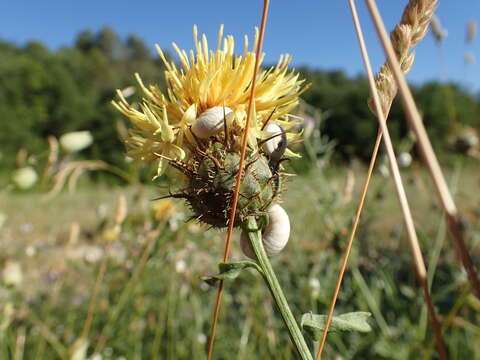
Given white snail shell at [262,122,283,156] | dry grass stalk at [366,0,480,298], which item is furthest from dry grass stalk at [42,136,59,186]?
dry grass stalk at [366,0,480,298]

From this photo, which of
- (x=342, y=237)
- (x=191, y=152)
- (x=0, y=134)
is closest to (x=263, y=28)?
(x=191, y=152)

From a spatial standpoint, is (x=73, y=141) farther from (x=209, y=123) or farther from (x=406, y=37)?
(x=406, y=37)

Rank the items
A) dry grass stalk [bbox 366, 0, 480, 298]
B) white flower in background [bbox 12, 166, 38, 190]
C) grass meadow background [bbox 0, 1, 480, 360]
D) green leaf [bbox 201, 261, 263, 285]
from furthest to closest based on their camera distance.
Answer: grass meadow background [bbox 0, 1, 480, 360] < white flower in background [bbox 12, 166, 38, 190] < green leaf [bbox 201, 261, 263, 285] < dry grass stalk [bbox 366, 0, 480, 298]

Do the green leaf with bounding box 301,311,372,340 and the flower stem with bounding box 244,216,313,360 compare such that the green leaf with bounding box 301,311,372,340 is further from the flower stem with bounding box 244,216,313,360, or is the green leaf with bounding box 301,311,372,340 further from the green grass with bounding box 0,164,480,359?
the green grass with bounding box 0,164,480,359

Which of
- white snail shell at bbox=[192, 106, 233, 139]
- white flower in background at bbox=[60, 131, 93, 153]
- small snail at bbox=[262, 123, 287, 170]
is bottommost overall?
small snail at bbox=[262, 123, 287, 170]

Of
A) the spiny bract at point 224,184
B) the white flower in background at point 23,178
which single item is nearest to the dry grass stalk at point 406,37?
the spiny bract at point 224,184

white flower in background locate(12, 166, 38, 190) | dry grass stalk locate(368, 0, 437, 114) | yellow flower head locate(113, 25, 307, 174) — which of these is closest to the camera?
dry grass stalk locate(368, 0, 437, 114)

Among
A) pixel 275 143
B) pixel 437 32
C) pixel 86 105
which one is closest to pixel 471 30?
pixel 437 32
